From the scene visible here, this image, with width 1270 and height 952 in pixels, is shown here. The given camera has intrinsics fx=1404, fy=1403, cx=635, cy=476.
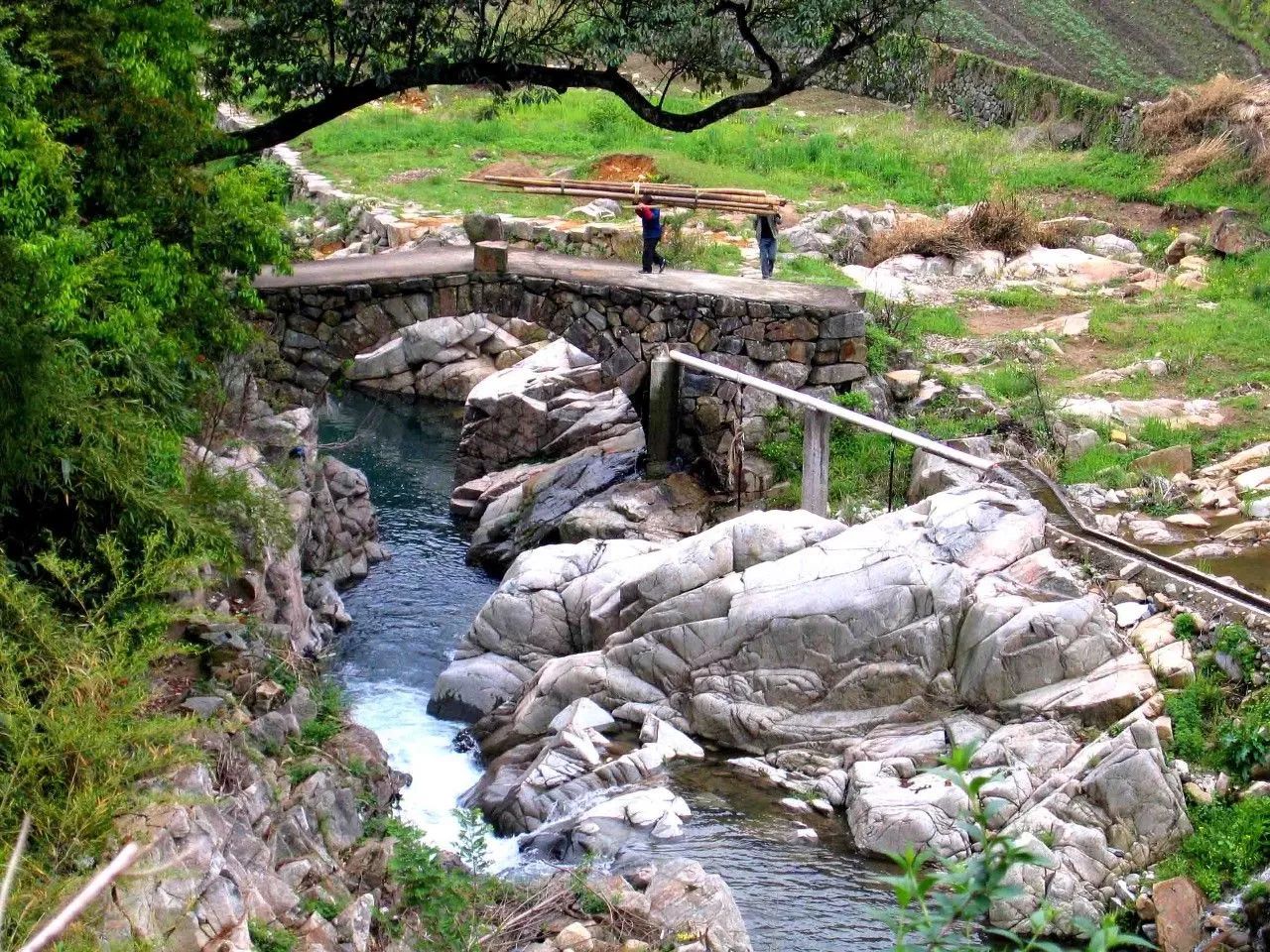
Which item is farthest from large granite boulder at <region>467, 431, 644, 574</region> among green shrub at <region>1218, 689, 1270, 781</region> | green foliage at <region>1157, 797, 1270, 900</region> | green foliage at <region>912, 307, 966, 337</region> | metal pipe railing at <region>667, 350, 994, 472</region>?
green foliage at <region>1157, 797, 1270, 900</region>

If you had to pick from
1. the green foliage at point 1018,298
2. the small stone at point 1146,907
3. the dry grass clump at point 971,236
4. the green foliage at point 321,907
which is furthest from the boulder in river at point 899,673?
the dry grass clump at point 971,236

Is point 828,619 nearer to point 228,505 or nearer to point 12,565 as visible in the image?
point 228,505

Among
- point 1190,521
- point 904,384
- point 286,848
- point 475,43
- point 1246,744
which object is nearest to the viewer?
point 286,848

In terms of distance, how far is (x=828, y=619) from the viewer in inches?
535

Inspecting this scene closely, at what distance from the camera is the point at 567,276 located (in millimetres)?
19719

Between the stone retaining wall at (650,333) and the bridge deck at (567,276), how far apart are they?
0.59 ft

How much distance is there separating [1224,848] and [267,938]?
23.5 ft

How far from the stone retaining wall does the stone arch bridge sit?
14 millimetres

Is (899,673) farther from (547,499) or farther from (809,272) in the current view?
(809,272)

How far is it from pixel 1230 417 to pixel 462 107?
22804mm

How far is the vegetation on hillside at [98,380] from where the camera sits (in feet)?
25.2

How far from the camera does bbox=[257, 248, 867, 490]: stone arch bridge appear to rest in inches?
744

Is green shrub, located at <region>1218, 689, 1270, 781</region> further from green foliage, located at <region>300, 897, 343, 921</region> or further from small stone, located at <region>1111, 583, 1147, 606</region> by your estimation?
green foliage, located at <region>300, 897, 343, 921</region>

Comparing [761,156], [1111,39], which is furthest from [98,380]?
[1111,39]
